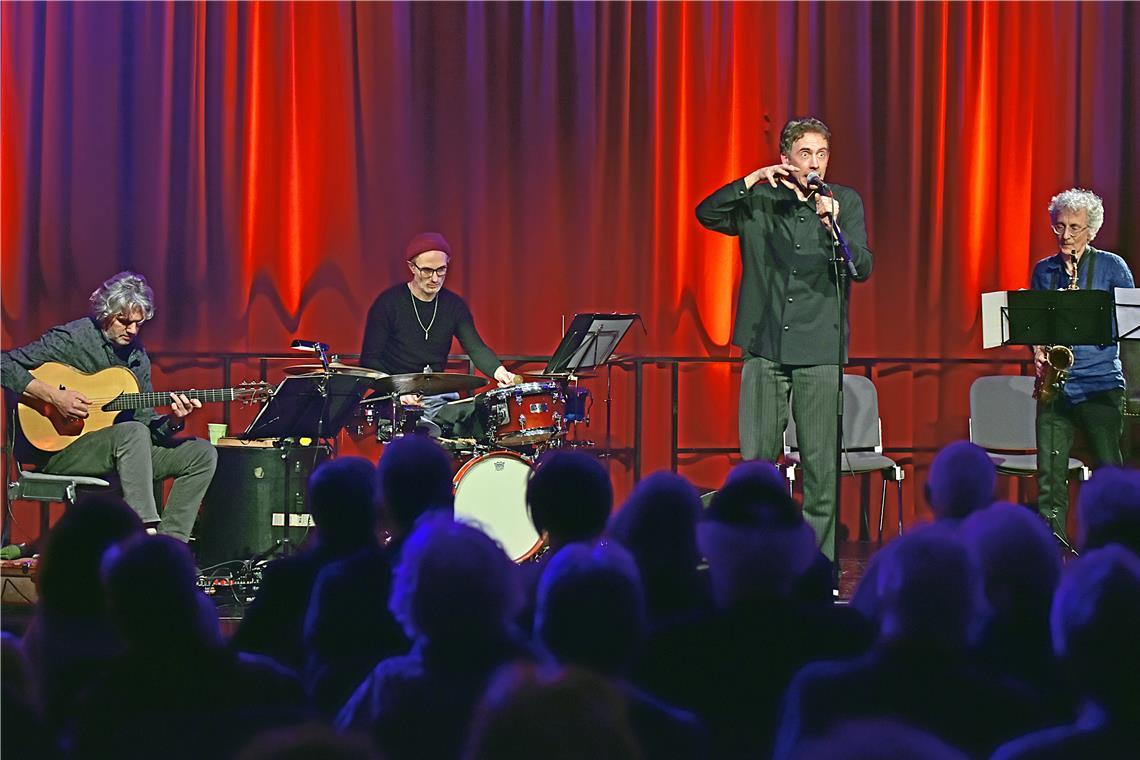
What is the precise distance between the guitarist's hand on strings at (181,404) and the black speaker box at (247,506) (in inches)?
11.8

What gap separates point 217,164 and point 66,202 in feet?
2.85

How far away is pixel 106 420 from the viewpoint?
5.79 metres

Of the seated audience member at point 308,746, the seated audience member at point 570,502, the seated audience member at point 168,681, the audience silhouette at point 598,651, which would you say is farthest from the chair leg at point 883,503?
the seated audience member at point 308,746

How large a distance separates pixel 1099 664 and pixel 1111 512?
50.6 inches

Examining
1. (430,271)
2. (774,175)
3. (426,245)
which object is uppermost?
(774,175)

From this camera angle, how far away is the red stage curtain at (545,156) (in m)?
7.16

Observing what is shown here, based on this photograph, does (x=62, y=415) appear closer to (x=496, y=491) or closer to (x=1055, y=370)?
(x=496, y=491)

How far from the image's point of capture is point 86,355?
5.88 m

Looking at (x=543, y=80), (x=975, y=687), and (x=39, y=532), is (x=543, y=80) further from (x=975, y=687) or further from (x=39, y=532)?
(x=975, y=687)

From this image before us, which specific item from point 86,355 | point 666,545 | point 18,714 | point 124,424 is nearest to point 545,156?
point 86,355

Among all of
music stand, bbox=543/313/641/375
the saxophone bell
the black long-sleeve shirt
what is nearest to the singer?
music stand, bbox=543/313/641/375

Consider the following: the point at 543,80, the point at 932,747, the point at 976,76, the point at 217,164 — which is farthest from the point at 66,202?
the point at 932,747

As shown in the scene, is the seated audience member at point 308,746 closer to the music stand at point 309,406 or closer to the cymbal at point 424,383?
the music stand at point 309,406

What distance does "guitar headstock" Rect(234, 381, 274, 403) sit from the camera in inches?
235
